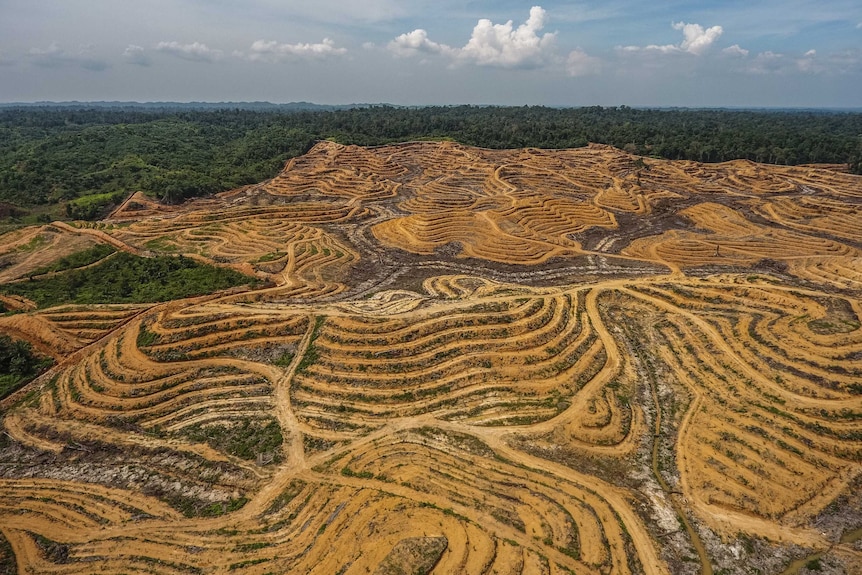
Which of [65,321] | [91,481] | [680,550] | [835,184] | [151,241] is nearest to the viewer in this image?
[680,550]

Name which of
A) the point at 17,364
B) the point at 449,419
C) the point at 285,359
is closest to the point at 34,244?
the point at 17,364

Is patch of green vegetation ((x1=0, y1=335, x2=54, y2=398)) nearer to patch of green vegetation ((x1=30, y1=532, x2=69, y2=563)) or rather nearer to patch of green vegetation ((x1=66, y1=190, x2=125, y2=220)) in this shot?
patch of green vegetation ((x1=30, y1=532, x2=69, y2=563))

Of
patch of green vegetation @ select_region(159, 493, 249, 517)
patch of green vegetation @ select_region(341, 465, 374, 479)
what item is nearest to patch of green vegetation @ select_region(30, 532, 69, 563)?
patch of green vegetation @ select_region(159, 493, 249, 517)

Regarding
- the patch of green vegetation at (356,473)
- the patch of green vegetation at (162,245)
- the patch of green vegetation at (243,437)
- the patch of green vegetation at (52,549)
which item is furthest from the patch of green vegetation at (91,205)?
the patch of green vegetation at (356,473)

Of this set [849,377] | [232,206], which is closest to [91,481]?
[849,377]

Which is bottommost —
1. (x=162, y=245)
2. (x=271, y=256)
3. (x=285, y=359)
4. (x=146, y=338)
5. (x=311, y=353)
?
(x=285, y=359)

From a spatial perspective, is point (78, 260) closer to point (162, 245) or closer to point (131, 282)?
point (162, 245)

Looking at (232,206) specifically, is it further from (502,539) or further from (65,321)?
(502,539)
